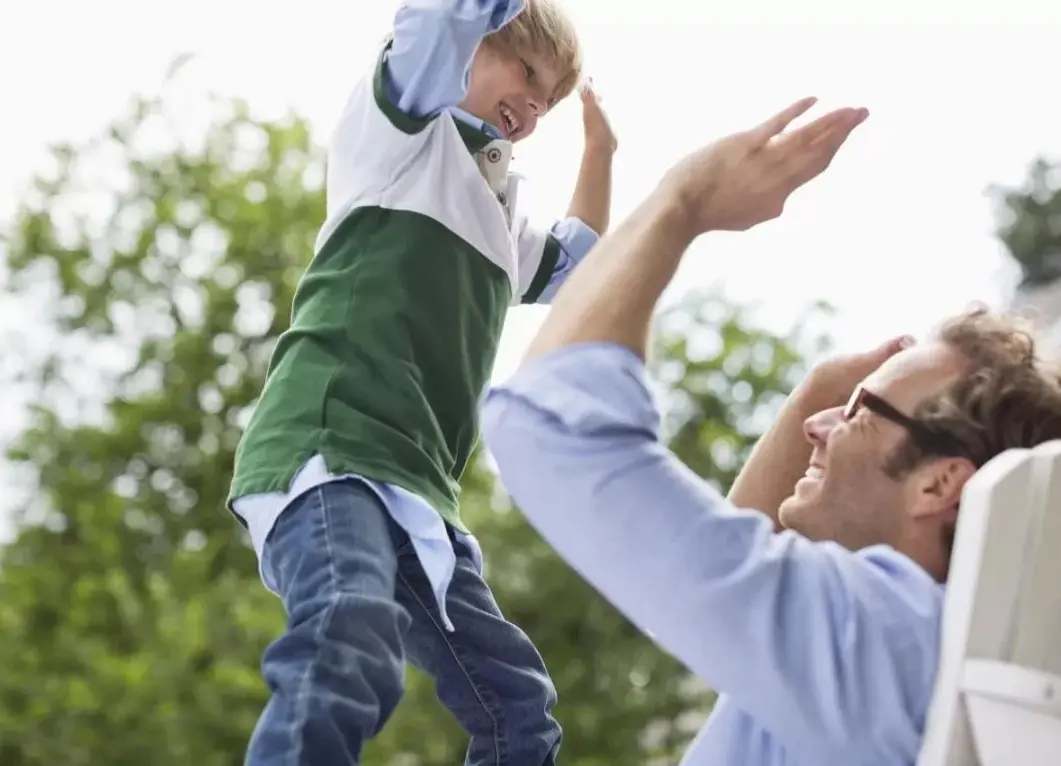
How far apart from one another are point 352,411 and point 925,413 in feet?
1.11

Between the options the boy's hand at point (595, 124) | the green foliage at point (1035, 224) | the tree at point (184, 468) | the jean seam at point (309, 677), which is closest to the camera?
the jean seam at point (309, 677)

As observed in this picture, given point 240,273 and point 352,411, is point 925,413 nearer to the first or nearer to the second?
point 352,411

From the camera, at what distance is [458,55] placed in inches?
34.1

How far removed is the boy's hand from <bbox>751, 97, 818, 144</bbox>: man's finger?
0.31 m

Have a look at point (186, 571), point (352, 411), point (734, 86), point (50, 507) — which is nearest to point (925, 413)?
point (352, 411)

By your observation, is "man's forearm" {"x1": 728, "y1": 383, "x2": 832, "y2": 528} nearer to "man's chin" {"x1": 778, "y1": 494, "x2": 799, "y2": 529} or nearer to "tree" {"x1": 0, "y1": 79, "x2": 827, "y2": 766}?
"man's chin" {"x1": 778, "y1": 494, "x2": 799, "y2": 529}

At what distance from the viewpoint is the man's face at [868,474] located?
81 centimetres

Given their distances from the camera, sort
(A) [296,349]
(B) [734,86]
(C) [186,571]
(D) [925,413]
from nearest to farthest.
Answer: (D) [925,413], (A) [296,349], (B) [734,86], (C) [186,571]

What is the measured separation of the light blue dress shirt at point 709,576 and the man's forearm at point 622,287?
0.04ft

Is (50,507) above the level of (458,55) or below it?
below

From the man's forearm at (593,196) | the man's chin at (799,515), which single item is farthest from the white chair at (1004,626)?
the man's forearm at (593,196)

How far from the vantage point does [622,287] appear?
718 millimetres

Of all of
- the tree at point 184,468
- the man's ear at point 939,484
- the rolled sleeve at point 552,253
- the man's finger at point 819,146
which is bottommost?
the tree at point 184,468

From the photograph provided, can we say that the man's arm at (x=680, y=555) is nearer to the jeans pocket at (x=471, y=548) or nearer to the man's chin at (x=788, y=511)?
the man's chin at (x=788, y=511)
